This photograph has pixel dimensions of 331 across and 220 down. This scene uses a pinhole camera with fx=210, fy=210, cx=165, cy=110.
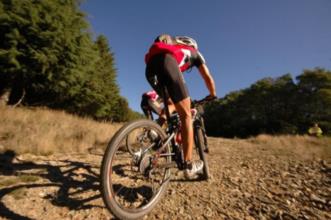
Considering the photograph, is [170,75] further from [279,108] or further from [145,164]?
[279,108]

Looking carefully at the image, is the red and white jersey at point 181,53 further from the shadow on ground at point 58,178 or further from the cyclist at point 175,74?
the shadow on ground at point 58,178

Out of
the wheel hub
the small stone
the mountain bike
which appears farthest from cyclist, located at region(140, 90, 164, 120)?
the small stone

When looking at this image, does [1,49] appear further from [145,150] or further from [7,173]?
[145,150]

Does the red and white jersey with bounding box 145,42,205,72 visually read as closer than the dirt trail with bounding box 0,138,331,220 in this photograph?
No

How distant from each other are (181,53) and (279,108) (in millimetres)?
34291

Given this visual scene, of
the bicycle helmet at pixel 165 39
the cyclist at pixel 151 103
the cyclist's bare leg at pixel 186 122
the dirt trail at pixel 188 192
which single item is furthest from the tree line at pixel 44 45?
the cyclist's bare leg at pixel 186 122

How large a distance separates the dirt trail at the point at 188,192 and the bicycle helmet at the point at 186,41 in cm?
185

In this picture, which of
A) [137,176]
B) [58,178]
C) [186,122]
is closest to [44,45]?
[58,178]

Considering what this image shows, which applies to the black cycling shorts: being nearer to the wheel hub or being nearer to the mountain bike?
the mountain bike

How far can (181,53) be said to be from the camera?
246cm

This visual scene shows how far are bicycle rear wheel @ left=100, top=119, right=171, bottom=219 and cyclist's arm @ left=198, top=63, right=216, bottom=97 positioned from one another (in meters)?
0.89

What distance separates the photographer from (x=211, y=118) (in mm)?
39219

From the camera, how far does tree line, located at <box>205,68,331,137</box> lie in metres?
26.9

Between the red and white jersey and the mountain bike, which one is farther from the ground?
the red and white jersey
